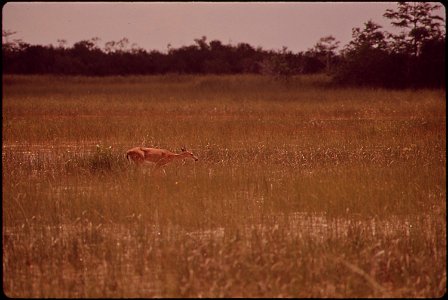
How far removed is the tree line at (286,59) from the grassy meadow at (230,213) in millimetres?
5840

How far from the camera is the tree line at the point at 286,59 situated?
20562mm

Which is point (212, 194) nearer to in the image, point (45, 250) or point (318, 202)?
point (318, 202)

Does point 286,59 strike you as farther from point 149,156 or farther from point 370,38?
point 149,156

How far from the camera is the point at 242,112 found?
18062 mm

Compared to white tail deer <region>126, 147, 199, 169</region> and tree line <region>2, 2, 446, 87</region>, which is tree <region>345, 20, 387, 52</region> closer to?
tree line <region>2, 2, 446, 87</region>

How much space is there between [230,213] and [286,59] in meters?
25.5

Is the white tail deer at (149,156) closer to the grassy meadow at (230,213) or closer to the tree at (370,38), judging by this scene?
the grassy meadow at (230,213)

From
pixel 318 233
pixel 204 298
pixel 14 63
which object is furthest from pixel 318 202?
pixel 14 63

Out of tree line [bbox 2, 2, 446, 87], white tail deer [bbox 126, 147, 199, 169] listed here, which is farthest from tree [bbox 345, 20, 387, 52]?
white tail deer [bbox 126, 147, 199, 169]

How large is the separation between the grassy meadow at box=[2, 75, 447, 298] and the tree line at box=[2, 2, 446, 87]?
584 centimetres

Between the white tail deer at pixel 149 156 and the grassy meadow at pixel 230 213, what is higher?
the white tail deer at pixel 149 156

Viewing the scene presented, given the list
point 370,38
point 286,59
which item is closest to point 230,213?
point 370,38

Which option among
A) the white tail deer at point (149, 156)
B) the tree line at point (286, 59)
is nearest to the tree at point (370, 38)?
the tree line at point (286, 59)

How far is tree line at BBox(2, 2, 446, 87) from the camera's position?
67.5ft
